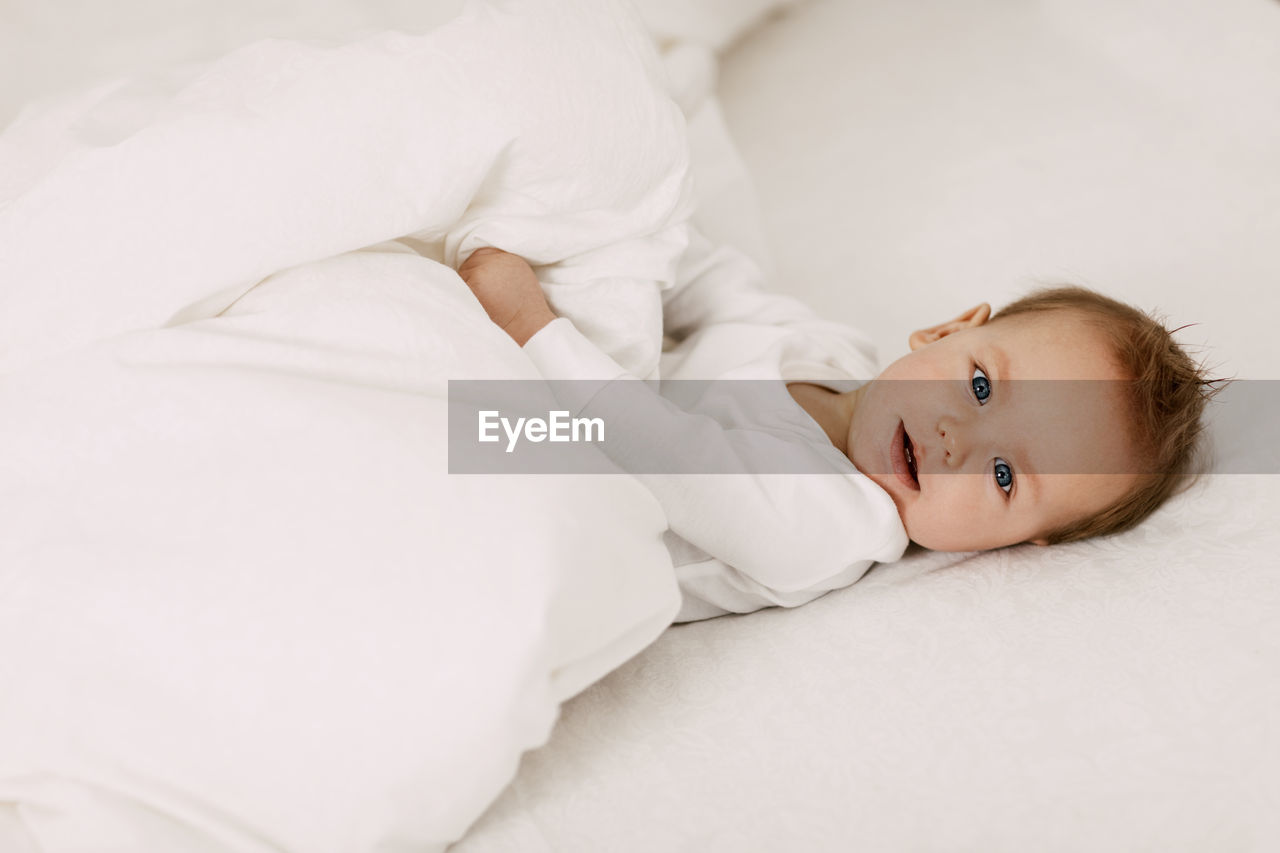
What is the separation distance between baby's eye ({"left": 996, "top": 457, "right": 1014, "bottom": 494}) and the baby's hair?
0.23ft

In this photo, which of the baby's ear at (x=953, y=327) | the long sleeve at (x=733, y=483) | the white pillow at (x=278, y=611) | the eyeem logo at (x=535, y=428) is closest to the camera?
the white pillow at (x=278, y=611)

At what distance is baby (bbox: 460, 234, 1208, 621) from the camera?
0.85m

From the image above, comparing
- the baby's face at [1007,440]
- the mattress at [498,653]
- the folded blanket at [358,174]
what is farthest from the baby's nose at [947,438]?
the folded blanket at [358,174]

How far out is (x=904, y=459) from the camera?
93 cm

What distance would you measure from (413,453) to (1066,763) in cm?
49

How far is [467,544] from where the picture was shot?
0.60 metres

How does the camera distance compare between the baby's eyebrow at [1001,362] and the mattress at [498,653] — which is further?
the baby's eyebrow at [1001,362]

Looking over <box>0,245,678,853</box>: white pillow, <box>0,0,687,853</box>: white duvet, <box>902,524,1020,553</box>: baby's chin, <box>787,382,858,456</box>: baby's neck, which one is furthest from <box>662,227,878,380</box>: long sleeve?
<box>0,245,678,853</box>: white pillow

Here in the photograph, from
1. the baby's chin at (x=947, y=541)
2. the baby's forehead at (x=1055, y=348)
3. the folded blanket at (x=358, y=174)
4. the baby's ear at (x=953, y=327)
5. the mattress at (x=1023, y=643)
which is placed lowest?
the baby's chin at (x=947, y=541)

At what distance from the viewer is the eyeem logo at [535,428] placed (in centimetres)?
69

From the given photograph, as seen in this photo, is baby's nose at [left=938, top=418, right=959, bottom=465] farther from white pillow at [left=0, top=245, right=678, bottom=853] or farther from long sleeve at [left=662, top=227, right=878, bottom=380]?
white pillow at [left=0, top=245, right=678, bottom=853]

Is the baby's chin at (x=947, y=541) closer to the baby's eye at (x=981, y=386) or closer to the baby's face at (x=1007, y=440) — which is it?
the baby's face at (x=1007, y=440)

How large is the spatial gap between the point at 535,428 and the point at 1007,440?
448 millimetres

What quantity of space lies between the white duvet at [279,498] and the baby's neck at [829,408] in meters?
0.37
